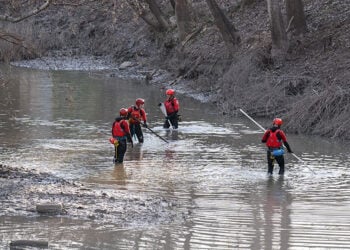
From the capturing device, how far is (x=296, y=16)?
30.9 m

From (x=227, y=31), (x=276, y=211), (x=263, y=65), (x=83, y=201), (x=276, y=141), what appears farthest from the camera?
(x=227, y=31)

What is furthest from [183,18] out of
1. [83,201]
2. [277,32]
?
[83,201]

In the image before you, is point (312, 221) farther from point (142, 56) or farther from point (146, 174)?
point (142, 56)

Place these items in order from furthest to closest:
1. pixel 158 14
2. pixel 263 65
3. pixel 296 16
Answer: pixel 158 14
pixel 296 16
pixel 263 65

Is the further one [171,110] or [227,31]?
[227,31]

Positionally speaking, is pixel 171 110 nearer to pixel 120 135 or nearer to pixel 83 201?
pixel 120 135

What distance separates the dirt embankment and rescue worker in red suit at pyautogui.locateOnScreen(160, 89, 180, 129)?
8.88 feet

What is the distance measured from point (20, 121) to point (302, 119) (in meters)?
9.70

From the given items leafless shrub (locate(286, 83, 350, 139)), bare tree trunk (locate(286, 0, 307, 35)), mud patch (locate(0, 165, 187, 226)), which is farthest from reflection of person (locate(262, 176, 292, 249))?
bare tree trunk (locate(286, 0, 307, 35))

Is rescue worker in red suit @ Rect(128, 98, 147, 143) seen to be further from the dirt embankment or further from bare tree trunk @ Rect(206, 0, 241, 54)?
bare tree trunk @ Rect(206, 0, 241, 54)

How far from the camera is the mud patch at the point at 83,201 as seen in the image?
41.4 ft

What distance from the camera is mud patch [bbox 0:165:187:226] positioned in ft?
41.4

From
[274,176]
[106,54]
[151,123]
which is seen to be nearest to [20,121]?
[151,123]

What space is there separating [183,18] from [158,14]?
490 centimetres
